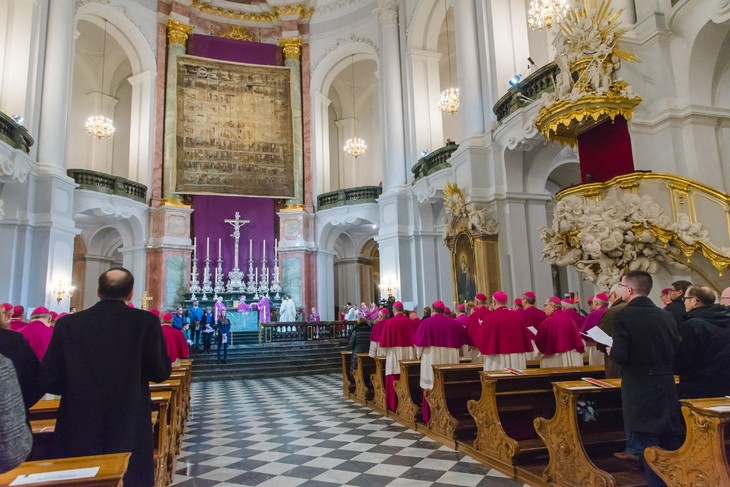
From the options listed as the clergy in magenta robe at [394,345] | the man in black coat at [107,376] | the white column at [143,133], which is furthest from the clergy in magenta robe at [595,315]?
the white column at [143,133]

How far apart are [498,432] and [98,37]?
23.2 meters

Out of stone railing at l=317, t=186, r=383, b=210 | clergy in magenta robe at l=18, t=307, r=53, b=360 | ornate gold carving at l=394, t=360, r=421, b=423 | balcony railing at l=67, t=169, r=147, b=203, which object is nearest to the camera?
clergy in magenta robe at l=18, t=307, r=53, b=360

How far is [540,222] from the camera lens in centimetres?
1244

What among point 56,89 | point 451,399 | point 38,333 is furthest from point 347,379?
point 56,89

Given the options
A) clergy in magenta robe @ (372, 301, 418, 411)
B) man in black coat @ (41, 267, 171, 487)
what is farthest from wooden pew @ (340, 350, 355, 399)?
man in black coat @ (41, 267, 171, 487)

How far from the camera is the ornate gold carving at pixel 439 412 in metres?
6.04

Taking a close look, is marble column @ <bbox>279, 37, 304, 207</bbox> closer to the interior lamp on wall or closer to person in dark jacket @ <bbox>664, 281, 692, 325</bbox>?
Answer: the interior lamp on wall

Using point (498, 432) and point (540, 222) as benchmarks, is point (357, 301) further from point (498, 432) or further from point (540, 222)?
point (498, 432)


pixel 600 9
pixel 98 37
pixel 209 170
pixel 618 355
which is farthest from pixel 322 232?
pixel 618 355

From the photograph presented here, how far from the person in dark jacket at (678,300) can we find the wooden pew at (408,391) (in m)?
3.33

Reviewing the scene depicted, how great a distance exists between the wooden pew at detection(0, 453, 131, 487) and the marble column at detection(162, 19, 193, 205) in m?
18.4

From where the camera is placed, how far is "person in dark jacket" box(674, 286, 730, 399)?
3295mm

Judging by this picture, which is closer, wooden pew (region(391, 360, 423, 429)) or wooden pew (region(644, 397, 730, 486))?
wooden pew (region(644, 397, 730, 486))

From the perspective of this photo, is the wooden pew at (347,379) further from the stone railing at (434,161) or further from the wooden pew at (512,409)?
the stone railing at (434,161)
